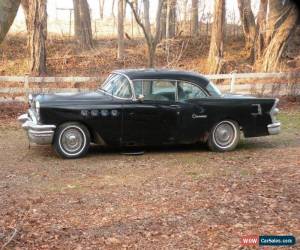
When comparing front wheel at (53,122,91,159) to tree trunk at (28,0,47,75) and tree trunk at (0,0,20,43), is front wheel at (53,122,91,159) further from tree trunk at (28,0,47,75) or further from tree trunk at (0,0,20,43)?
tree trunk at (28,0,47,75)

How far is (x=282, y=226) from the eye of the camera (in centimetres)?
549

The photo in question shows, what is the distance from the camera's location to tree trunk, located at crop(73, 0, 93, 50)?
29422mm

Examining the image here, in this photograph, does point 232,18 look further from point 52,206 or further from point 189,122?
point 52,206

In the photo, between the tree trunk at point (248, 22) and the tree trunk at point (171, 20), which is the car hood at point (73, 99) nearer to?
the tree trunk at point (248, 22)

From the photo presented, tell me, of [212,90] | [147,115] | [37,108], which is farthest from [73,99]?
[212,90]

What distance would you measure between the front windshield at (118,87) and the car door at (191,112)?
3.04 feet

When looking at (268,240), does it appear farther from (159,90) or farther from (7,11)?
(159,90)

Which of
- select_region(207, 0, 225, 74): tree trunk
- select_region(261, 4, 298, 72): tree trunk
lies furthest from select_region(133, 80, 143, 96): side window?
select_region(207, 0, 225, 74): tree trunk

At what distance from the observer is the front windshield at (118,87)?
9.23 metres

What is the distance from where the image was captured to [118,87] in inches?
370

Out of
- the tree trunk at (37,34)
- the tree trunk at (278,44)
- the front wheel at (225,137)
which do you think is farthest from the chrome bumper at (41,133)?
the tree trunk at (278,44)

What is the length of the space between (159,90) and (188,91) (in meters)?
0.53

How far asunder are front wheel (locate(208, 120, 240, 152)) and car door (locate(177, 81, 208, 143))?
27 centimetres

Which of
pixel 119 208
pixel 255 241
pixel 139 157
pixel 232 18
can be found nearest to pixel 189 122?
pixel 139 157
